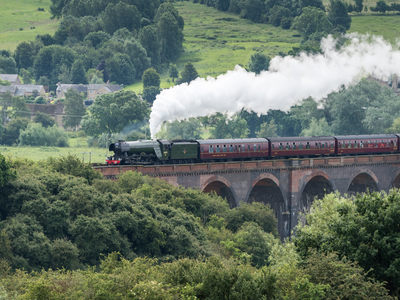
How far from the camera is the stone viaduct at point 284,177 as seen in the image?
276ft

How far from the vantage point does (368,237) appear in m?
44.5

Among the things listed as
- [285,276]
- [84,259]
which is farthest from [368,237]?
[84,259]

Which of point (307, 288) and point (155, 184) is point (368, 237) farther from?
point (155, 184)

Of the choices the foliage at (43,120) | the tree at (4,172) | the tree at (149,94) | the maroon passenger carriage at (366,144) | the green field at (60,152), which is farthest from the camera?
the tree at (149,94)

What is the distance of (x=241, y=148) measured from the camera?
293 feet

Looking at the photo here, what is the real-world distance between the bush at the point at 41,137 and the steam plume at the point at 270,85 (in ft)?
127

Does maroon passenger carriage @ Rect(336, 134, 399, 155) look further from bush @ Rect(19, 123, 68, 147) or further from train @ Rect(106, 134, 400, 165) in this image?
bush @ Rect(19, 123, 68, 147)

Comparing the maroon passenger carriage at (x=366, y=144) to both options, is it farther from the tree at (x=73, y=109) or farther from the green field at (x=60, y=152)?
the tree at (x=73, y=109)

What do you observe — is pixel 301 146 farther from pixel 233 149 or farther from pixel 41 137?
pixel 41 137

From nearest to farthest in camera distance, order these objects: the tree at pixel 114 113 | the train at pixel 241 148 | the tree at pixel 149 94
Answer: the train at pixel 241 148
the tree at pixel 114 113
the tree at pixel 149 94

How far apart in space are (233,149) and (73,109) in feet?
342

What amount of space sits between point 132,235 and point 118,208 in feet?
7.59

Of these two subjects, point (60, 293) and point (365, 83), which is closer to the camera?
point (60, 293)

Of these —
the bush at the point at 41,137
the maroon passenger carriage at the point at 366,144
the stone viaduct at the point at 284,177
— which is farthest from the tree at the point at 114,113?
the maroon passenger carriage at the point at 366,144
